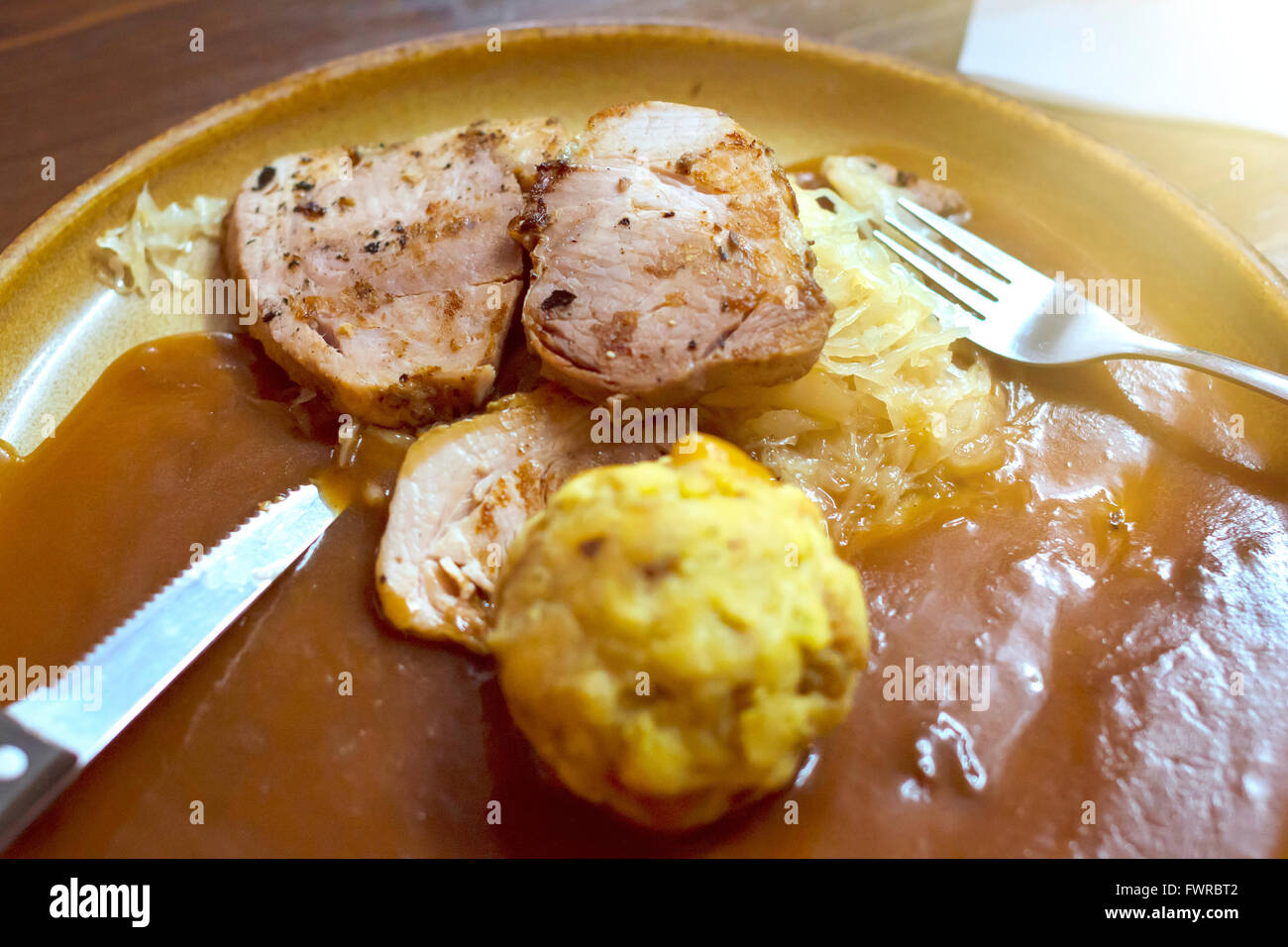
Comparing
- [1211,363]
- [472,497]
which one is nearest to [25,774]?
[472,497]

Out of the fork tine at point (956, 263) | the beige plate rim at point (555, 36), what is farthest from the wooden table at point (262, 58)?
the fork tine at point (956, 263)

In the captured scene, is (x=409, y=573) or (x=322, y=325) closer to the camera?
(x=409, y=573)

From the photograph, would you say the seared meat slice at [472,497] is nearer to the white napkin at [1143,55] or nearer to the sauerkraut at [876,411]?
the sauerkraut at [876,411]

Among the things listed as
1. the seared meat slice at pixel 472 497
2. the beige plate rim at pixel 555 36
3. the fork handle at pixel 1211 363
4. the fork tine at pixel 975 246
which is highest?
the beige plate rim at pixel 555 36

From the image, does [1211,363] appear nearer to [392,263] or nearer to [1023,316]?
[1023,316]

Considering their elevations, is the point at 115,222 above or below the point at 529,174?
below
